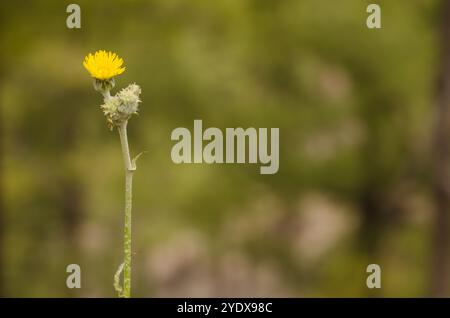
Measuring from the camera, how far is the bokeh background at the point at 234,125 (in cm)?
636

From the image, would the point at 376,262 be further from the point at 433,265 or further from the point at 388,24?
the point at 388,24

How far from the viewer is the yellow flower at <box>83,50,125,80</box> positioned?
3.98 feet

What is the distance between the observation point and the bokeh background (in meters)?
6.36

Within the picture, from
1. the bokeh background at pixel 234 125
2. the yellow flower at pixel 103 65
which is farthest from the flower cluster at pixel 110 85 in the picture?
the bokeh background at pixel 234 125

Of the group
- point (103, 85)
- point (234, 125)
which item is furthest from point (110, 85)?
point (234, 125)

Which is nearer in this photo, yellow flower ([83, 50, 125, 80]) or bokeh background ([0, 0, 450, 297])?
yellow flower ([83, 50, 125, 80])

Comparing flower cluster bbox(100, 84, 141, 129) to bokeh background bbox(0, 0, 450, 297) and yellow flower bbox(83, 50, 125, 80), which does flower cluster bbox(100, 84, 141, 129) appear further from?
bokeh background bbox(0, 0, 450, 297)

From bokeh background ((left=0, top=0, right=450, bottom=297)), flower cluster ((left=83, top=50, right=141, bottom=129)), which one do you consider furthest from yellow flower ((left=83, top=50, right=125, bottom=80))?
bokeh background ((left=0, top=0, right=450, bottom=297))

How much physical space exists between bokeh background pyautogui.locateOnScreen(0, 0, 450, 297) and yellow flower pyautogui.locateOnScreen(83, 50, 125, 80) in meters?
4.87

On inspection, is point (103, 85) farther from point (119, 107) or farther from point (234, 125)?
point (234, 125)

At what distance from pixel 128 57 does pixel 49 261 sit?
7.31 ft

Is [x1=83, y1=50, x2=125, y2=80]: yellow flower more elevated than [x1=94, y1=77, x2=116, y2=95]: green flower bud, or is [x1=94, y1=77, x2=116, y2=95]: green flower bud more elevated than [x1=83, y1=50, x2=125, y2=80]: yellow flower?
[x1=83, y1=50, x2=125, y2=80]: yellow flower

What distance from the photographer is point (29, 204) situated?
700 cm
